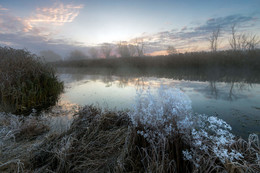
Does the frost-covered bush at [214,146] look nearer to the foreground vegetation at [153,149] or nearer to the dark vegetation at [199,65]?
the foreground vegetation at [153,149]

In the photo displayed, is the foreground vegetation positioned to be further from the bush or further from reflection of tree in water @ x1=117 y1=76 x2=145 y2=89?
reflection of tree in water @ x1=117 y1=76 x2=145 y2=89

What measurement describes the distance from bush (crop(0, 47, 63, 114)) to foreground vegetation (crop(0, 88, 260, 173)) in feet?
9.18

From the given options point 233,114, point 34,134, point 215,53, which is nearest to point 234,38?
point 215,53

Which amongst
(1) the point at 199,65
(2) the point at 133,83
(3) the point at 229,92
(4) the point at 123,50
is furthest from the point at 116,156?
(4) the point at 123,50

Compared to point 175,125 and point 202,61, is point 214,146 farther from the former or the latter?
point 202,61

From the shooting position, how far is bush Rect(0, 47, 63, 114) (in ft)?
17.6

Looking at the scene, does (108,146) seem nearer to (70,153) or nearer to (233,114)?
(70,153)

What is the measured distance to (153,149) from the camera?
2090mm

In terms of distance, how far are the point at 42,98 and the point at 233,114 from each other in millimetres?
7361

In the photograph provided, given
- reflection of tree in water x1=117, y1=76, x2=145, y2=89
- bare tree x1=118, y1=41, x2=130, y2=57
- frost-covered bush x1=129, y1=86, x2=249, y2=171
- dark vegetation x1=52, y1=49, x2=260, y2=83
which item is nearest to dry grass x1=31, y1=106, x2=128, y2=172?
frost-covered bush x1=129, y1=86, x2=249, y2=171

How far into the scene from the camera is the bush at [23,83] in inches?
211

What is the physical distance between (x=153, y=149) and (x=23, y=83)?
19.9 feet

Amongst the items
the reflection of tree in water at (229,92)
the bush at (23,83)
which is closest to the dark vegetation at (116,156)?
the bush at (23,83)

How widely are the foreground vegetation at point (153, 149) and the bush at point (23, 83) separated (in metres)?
2.80
